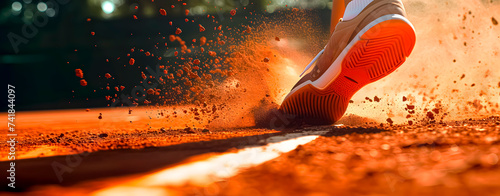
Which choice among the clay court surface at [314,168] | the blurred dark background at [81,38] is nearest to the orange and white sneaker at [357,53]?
the clay court surface at [314,168]

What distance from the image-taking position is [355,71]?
1.78 metres

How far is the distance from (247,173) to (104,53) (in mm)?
6695

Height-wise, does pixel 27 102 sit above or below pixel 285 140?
above

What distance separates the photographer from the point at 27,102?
6.59 m

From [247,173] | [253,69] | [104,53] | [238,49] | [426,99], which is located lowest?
[247,173]

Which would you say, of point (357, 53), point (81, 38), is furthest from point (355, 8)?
point (81, 38)

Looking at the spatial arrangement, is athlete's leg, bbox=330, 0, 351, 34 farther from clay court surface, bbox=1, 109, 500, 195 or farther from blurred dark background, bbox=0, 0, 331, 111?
blurred dark background, bbox=0, 0, 331, 111

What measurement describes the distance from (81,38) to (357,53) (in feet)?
20.9

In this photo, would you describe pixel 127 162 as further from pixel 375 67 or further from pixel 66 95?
pixel 66 95

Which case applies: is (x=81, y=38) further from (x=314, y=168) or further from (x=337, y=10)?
(x=314, y=168)

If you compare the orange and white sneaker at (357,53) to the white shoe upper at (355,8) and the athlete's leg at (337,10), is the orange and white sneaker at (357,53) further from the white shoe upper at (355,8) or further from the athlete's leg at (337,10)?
the athlete's leg at (337,10)

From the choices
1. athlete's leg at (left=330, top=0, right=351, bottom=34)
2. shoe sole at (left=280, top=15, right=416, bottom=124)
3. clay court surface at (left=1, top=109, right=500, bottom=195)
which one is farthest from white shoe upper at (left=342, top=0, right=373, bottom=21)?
clay court surface at (left=1, top=109, right=500, bottom=195)

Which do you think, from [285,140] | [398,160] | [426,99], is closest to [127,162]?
[285,140]

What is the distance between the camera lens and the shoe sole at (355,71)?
1552mm
